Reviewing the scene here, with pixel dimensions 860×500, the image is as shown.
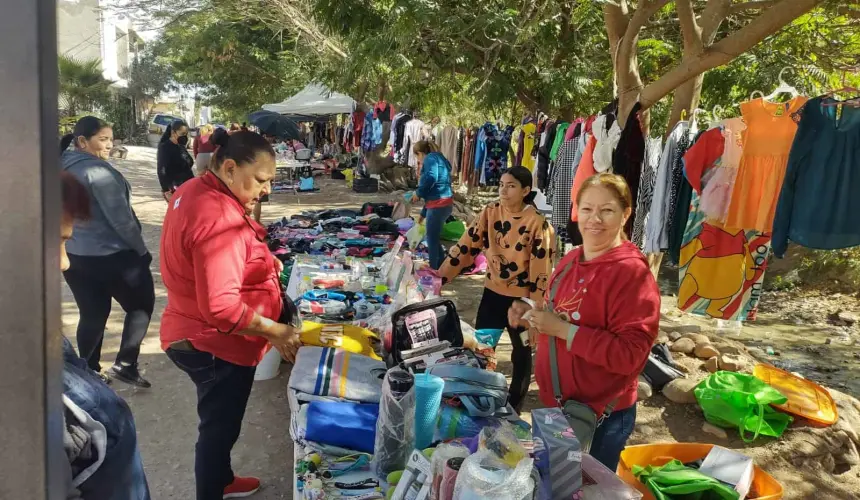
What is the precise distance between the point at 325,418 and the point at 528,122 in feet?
23.4

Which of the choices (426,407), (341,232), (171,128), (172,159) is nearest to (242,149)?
(426,407)

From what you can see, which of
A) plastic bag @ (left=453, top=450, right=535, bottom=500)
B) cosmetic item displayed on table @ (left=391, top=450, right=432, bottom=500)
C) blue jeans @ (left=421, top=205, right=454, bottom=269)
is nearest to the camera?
plastic bag @ (left=453, top=450, right=535, bottom=500)

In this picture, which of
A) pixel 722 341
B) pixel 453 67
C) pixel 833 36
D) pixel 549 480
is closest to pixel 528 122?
pixel 453 67

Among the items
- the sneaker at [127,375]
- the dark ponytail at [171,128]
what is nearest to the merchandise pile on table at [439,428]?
the sneaker at [127,375]

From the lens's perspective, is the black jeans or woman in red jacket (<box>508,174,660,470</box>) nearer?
woman in red jacket (<box>508,174,660,470</box>)

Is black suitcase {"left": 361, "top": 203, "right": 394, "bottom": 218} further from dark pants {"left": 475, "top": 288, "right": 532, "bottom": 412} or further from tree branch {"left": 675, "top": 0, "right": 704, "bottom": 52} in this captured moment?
tree branch {"left": 675, "top": 0, "right": 704, "bottom": 52}

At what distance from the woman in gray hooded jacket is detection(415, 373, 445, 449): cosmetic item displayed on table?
250 cm

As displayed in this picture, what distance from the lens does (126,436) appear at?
139 cm

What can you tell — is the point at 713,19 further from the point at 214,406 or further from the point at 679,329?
the point at 214,406

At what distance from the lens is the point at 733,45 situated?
149 inches

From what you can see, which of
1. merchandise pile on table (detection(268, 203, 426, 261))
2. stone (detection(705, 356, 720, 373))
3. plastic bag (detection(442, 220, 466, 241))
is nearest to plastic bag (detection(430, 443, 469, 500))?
stone (detection(705, 356, 720, 373))

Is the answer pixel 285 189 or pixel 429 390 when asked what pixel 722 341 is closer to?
Result: pixel 429 390

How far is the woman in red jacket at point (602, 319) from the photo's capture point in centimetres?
203

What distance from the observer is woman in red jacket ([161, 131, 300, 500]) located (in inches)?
83.7
